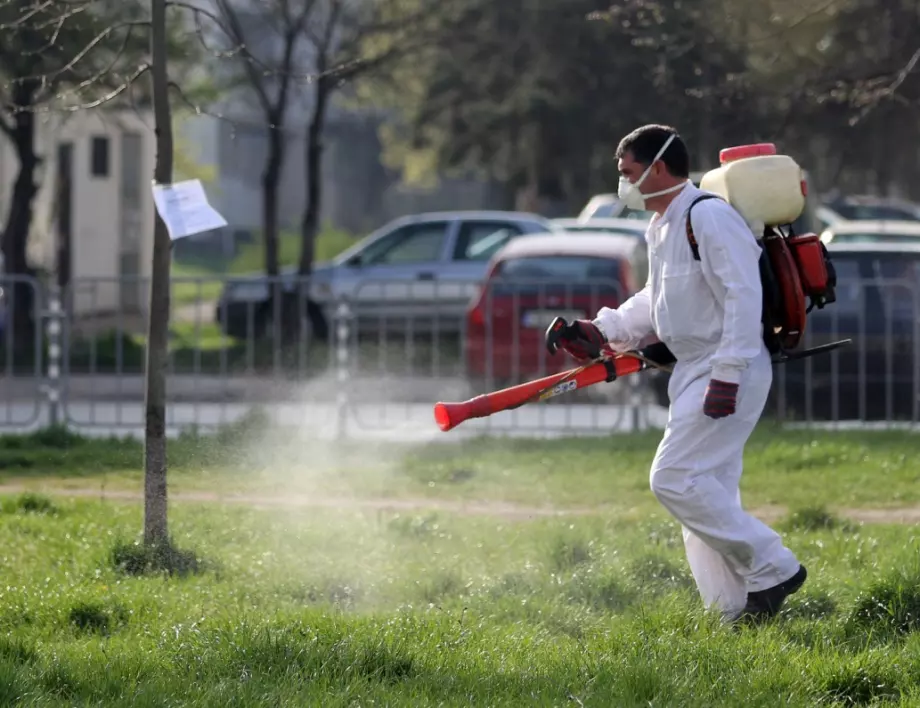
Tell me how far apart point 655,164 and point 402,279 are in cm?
1011

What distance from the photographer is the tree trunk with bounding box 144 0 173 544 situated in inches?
271

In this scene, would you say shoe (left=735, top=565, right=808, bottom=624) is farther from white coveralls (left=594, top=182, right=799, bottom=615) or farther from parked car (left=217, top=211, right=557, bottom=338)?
parked car (left=217, top=211, right=557, bottom=338)

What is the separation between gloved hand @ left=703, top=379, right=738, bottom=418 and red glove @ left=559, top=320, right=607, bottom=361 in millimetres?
707

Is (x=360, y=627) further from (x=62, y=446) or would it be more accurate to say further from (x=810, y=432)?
(x=810, y=432)

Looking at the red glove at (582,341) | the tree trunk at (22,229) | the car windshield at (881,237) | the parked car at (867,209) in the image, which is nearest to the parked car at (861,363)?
the car windshield at (881,237)

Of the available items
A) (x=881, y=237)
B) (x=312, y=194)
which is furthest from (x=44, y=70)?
(x=881, y=237)

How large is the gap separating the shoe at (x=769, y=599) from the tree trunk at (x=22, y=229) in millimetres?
11330

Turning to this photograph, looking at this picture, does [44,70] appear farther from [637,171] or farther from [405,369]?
[637,171]

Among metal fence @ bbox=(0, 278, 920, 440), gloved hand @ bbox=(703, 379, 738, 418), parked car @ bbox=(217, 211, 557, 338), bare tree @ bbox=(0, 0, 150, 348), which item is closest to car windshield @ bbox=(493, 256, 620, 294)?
parked car @ bbox=(217, 211, 557, 338)

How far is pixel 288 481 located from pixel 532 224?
11165mm

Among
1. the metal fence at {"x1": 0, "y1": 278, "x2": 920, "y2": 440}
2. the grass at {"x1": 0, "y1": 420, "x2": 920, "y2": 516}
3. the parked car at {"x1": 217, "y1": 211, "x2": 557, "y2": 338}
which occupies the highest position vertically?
the parked car at {"x1": 217, "y1": 211, "x2": 557, "y2": 338}

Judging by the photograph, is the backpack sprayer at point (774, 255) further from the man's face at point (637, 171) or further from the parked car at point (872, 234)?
the parked car at point (872, 234)

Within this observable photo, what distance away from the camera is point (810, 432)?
454 inches

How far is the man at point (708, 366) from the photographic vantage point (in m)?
5.68
